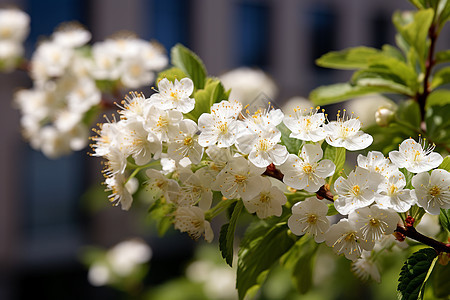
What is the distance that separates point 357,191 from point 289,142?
0.10 metres

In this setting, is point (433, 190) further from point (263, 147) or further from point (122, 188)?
point (122, 188)

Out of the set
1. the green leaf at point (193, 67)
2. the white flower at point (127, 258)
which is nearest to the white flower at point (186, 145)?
the green leaf at point (193, 67)

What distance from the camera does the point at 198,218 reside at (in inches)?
20.2

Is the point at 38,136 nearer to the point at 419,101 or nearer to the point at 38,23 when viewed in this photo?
the point at 419,101

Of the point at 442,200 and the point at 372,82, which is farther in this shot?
the point at 372,82

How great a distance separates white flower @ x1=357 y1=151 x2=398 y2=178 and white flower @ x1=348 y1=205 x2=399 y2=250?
4 centimetres

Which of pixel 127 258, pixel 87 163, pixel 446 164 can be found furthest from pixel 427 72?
pixel 87 163

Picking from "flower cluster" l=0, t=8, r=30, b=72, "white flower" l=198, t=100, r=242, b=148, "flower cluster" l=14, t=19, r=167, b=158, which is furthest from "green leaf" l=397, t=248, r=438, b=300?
"flower cluster" l=0, t=8, r=30, b=72

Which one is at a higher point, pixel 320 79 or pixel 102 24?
pixel 102 24

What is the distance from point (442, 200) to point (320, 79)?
604 centimetres

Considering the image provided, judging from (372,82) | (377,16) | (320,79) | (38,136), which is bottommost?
(320,79)

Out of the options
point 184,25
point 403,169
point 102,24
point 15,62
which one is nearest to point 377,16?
point 184,25

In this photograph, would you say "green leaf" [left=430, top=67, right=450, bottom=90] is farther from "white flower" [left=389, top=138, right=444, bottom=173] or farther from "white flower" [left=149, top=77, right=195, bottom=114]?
"white flower" [left=149, top=77, right=195, bottom=114]

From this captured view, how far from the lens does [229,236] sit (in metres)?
0.47
